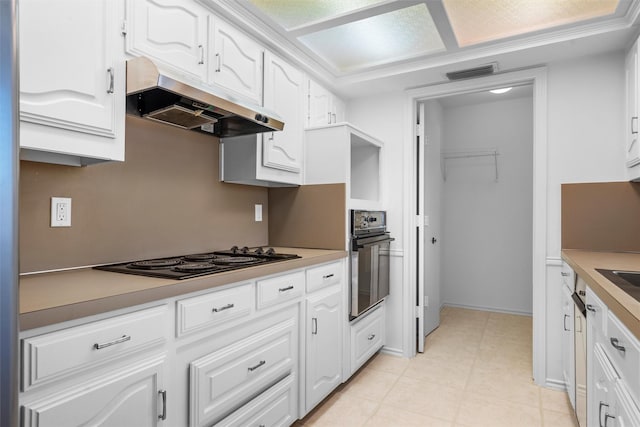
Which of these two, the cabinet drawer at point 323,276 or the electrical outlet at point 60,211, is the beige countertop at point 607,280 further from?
the electrical outlet at point 60,211

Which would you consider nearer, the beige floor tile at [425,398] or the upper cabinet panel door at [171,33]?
the upper cabinet panel door at [171,33]

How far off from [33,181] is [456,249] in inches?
162

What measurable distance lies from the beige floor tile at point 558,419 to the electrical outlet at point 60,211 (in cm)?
255

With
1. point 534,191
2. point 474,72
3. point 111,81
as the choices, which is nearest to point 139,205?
point 111,81

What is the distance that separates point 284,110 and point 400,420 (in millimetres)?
1945

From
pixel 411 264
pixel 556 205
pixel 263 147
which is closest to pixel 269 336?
pixel 263 147

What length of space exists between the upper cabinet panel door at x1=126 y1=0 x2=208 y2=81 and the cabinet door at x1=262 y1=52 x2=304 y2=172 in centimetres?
50

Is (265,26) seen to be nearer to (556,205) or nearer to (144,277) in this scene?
→ (144,277)

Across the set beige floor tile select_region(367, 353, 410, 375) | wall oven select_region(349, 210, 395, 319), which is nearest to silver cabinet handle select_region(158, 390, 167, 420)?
wall oven select_region(349, 210, 395, 319)

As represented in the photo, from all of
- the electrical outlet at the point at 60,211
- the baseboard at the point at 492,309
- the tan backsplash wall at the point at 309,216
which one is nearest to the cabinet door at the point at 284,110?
the tan backsplash wall at the point at 309,216

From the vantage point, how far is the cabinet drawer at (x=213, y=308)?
A: 1253 mm

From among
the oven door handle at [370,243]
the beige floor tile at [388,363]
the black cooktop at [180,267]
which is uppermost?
the oven door handle at [370,243]

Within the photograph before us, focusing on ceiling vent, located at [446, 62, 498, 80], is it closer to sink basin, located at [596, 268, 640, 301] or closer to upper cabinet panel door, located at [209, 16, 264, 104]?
upper cabinet panel door, located at [209, 16, 264, 104]

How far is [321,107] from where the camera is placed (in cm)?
281
